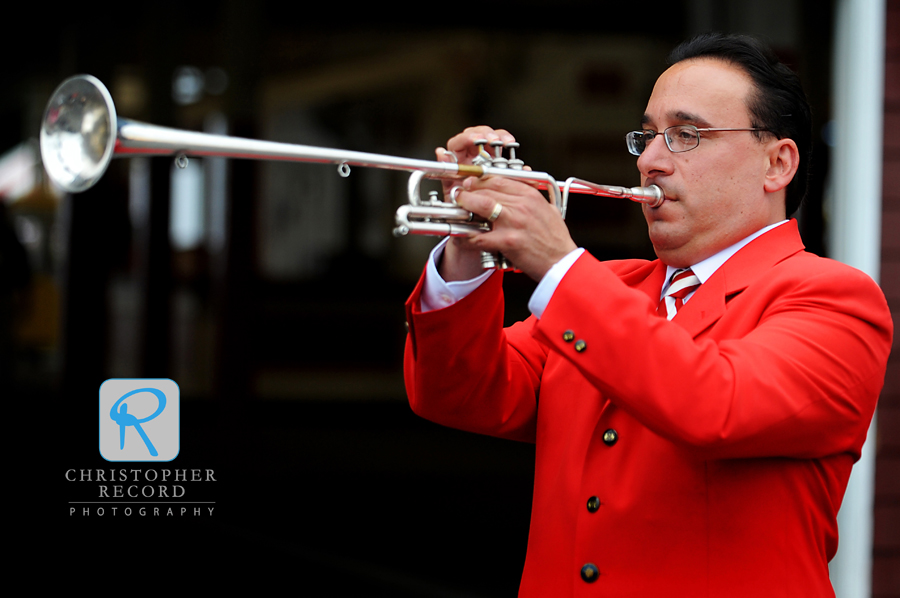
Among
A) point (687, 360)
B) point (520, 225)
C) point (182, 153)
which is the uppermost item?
point (182, 153)

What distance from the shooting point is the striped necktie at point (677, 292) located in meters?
1.67

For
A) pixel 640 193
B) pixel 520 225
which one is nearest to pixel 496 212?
pixel 520 225

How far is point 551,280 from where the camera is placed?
1373mm

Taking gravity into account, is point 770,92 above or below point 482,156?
above

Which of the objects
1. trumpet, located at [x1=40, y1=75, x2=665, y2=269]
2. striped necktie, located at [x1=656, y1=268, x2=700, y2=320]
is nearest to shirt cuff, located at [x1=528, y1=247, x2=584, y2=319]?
trumpet, located at [x1=40, y1=75, x2=665, y2=269]

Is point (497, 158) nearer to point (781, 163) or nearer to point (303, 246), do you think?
point (781, 163)

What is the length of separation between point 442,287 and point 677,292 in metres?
0.47

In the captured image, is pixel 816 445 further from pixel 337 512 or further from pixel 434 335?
pixel 337 512

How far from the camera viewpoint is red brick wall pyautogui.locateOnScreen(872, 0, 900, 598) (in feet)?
10.7

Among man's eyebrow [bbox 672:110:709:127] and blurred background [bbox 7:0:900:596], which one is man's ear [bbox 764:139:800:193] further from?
blurred background [bbox 7:0:900:596]

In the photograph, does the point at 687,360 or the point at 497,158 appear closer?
the point at 687,360

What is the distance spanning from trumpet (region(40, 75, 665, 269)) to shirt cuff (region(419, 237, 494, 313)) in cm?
9

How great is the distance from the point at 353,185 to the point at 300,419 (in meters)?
1.12

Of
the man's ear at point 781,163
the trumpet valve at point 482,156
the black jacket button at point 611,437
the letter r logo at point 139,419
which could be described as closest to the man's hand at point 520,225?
the trumpet valve at point 482,156
